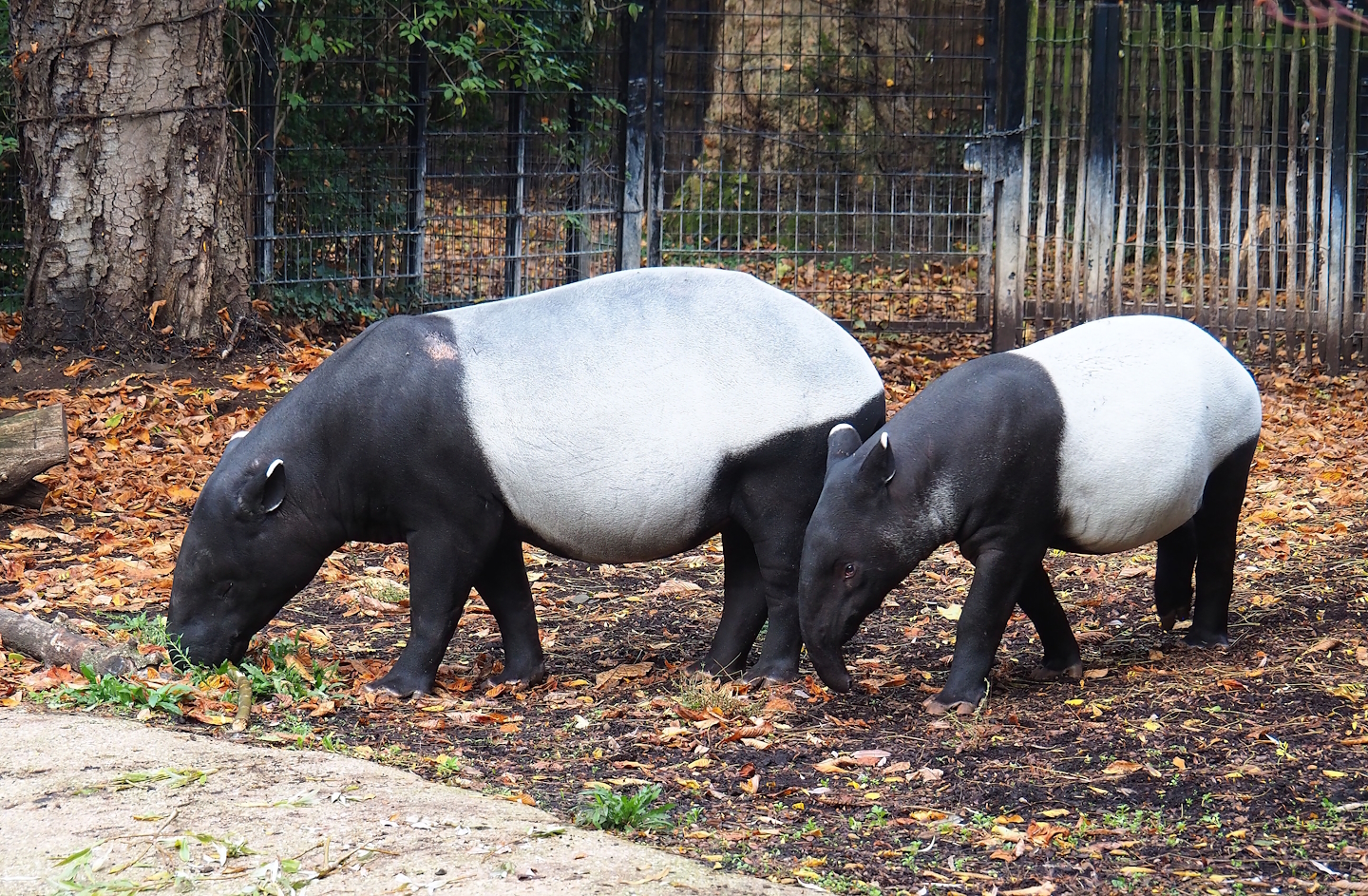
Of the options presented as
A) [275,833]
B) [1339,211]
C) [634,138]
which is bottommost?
[275,833]

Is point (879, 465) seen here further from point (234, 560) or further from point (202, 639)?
point (202, 639)

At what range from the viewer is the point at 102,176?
9359 millimetres

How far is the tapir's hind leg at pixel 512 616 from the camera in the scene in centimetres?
561

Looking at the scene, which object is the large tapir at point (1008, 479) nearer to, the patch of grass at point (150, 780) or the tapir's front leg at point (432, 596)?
the tapir's front leg at point (432, 596)

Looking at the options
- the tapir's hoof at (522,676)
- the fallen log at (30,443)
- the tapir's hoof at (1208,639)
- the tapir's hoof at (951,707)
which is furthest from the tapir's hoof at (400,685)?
the tapir's hoof at (1208,639)

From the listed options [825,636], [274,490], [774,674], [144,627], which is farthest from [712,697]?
[144,627]

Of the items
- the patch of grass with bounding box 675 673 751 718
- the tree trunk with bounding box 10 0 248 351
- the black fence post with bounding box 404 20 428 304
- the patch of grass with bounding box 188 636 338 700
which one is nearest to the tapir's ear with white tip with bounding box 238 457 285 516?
the patch of grass with bounding box 188 636 338 700

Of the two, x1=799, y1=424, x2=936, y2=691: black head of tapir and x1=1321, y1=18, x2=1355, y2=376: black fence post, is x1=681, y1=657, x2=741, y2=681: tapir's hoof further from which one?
x1=1321, y1=18, x2=1355, y2=376: black fence post

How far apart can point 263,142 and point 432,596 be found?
21.7 feet

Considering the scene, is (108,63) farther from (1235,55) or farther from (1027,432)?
(1235,55)

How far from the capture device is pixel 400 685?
5383mm

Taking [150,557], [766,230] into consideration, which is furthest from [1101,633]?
[766,230]

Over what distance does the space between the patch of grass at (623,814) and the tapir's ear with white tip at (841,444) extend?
143cm

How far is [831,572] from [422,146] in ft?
24.8
